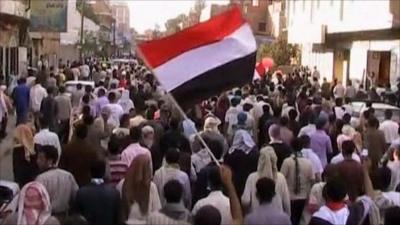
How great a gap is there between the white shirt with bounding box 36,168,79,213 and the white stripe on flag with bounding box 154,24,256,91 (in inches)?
53.7

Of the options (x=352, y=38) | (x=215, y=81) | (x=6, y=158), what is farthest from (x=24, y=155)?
(x=352, y=38)

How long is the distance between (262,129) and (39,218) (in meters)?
8.87

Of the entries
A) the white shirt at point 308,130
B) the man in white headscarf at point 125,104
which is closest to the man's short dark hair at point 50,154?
the white shirt at point 308,130

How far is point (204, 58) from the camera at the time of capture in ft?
32.5

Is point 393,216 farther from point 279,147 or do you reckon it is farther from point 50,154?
point 279,147

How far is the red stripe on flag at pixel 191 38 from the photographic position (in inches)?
383

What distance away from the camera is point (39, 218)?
7.48m

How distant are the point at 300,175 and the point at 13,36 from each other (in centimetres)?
3594

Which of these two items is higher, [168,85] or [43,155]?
[168,85]

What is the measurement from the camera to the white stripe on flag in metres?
9.60

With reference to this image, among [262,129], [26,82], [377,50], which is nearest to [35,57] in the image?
[377,50]

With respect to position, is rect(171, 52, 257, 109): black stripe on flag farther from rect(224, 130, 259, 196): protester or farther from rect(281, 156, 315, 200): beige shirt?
rect(224, 130, 259, 196): protester

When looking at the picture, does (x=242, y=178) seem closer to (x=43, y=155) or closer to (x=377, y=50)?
(x=43, y=155)

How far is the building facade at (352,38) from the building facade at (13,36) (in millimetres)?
15112
